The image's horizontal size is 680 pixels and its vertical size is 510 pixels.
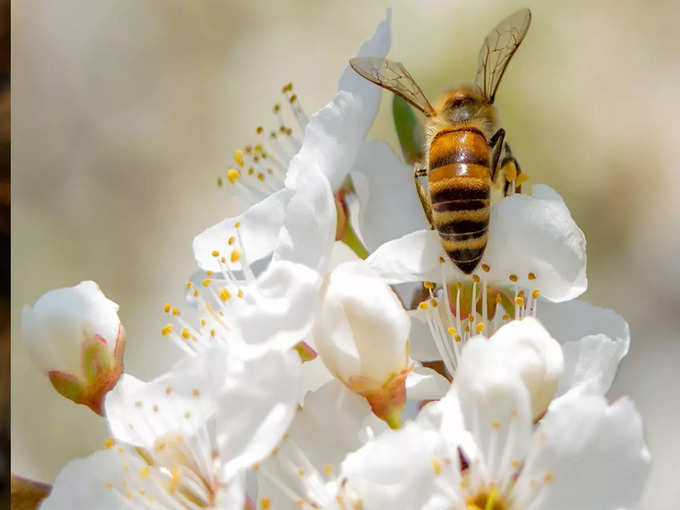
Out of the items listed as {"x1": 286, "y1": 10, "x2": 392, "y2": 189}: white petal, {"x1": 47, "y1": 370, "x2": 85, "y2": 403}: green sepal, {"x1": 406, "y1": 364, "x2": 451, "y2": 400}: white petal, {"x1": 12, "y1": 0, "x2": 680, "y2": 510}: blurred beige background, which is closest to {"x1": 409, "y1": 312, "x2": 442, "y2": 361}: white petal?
{"x1": 406, "y1": 364, "x2": 451, "y2": 400}: white petal

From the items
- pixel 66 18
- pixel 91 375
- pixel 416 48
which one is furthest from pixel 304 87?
pixel 91 375

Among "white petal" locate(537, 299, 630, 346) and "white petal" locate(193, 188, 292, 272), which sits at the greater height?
"white petal" locate(537, 299, 630, 346)

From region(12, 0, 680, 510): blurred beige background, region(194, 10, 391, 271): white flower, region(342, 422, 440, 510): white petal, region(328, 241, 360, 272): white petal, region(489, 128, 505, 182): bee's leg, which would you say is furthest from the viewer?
region(12, 0, 680, 510): blurred beige background

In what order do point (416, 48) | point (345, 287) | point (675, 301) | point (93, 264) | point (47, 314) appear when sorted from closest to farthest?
point (345, 287), point (47, 314), point (416, 48), point (675, 301), point (93, 264)

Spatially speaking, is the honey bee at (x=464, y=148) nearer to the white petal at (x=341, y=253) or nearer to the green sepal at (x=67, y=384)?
the white petal at (x=341, y=253)

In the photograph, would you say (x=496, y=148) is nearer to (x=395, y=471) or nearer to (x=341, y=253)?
(x=341, y=253)

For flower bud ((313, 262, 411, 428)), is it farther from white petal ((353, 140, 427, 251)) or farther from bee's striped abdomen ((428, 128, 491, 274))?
white petal ((353, 140, 427, 251))

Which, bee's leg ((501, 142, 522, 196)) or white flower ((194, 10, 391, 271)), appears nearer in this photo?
white flower ((194, 10, 391, 271))

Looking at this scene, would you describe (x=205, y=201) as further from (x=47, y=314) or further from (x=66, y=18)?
(x=47, y=314)
